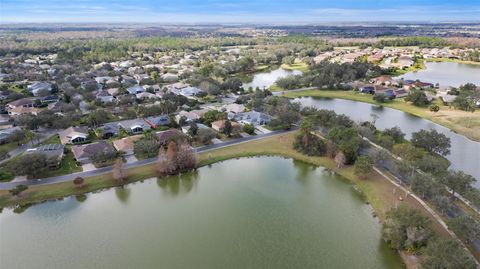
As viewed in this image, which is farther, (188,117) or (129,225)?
(188,117)

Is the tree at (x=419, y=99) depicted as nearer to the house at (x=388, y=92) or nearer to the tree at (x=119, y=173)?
the house at (x=388, y=92)

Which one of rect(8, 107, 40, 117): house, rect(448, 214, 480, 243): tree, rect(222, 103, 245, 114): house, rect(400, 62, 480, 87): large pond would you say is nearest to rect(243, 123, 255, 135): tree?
rect(222, 103, 245, 114): house

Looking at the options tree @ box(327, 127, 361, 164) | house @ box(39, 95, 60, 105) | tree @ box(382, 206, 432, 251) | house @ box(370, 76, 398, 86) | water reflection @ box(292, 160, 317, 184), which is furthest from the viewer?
house @ box(370, 76, 398, 86)

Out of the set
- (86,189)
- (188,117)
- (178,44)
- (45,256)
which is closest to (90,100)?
(188,117)

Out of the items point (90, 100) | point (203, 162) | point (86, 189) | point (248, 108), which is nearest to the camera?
point (86, 189)

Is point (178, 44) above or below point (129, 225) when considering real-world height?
above

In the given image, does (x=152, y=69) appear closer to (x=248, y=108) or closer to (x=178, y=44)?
(x=248, y=108)

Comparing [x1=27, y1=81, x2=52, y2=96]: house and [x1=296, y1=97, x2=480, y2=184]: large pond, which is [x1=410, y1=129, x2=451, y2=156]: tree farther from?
[x1=27, y1=81, x2=52, y2=96]: house

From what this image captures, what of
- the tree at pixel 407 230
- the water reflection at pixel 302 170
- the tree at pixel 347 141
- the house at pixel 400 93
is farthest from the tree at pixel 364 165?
the house at pixel 400 93
